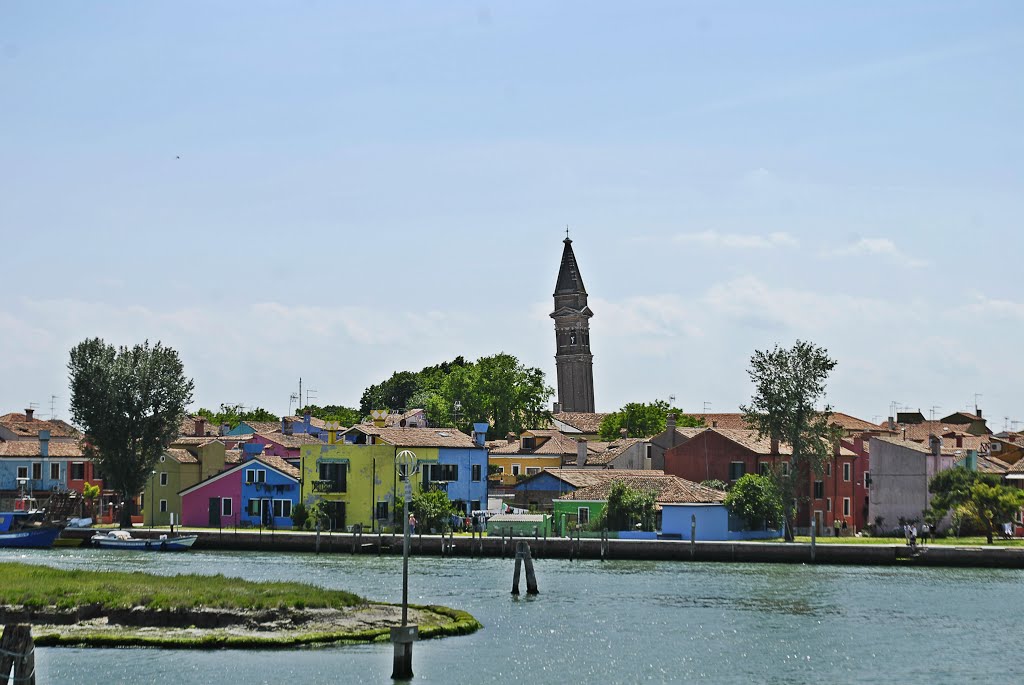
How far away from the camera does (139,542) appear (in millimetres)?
82812

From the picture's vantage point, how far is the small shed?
281ft

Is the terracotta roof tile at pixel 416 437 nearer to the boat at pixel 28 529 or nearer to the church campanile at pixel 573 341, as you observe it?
the boat at pixel 28 529

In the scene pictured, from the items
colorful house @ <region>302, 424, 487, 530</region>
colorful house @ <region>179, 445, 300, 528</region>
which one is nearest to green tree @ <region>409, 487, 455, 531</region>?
colorful house @ <region>302, 424, 487, 530</region>

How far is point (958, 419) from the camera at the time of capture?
6225 inches

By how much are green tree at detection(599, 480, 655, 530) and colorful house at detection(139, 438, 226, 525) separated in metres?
26.8

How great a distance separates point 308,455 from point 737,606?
3958cm

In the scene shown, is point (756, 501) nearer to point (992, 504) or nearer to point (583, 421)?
point (992, 504)

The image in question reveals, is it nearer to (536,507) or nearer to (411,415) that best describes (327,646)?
(536,507)

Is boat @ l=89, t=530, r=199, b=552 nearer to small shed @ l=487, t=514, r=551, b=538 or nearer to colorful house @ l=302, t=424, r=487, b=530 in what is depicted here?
colorful house @ l=302, t=424, r=487, b=530

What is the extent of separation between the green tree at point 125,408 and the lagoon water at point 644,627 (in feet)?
55.8

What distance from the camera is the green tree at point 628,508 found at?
83.4 meters

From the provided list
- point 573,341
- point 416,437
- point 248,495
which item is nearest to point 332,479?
point 416,437

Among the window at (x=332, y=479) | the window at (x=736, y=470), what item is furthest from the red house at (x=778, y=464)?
the window at (x=332, y=479)

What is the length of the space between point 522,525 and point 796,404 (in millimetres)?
16852
